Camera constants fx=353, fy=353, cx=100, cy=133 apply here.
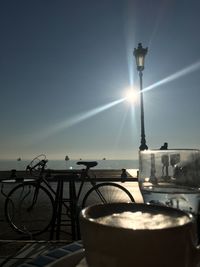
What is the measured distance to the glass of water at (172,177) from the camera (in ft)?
4.63

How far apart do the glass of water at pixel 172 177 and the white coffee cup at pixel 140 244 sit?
1.42 feet

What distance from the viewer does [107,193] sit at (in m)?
7.26

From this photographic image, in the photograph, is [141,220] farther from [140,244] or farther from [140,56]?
[140,56]

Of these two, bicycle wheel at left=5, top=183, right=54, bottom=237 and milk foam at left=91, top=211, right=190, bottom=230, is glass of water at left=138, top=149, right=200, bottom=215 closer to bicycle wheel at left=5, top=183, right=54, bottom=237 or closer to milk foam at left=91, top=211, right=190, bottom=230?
milk foam at left=91, top=211, right=190, bottom=230

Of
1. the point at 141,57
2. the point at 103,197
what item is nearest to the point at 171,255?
the point at 103,197

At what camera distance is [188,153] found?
1.46 metres

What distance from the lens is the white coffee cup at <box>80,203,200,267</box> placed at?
89 centimetres

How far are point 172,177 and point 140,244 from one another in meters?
0.62

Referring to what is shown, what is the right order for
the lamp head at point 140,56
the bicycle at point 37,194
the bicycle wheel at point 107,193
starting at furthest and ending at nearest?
1. the lamp head at point 140,56
2. the bicycle wheel at point 107,193
3. the bicycle at point 37,194

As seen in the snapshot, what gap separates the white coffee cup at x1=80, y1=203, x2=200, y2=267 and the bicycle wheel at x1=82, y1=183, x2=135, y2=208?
586cm

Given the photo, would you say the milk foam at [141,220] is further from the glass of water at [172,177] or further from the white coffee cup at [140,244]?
the glass of water at [172,177]

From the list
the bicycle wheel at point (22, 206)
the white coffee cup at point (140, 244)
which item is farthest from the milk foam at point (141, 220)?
the bicycle wheel at point (22, 206)

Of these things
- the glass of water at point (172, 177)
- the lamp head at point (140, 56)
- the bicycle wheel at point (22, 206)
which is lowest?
the bicycle wheel at point (22, 206)

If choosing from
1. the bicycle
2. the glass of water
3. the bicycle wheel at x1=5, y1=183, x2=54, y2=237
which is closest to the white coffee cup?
the glass of water
